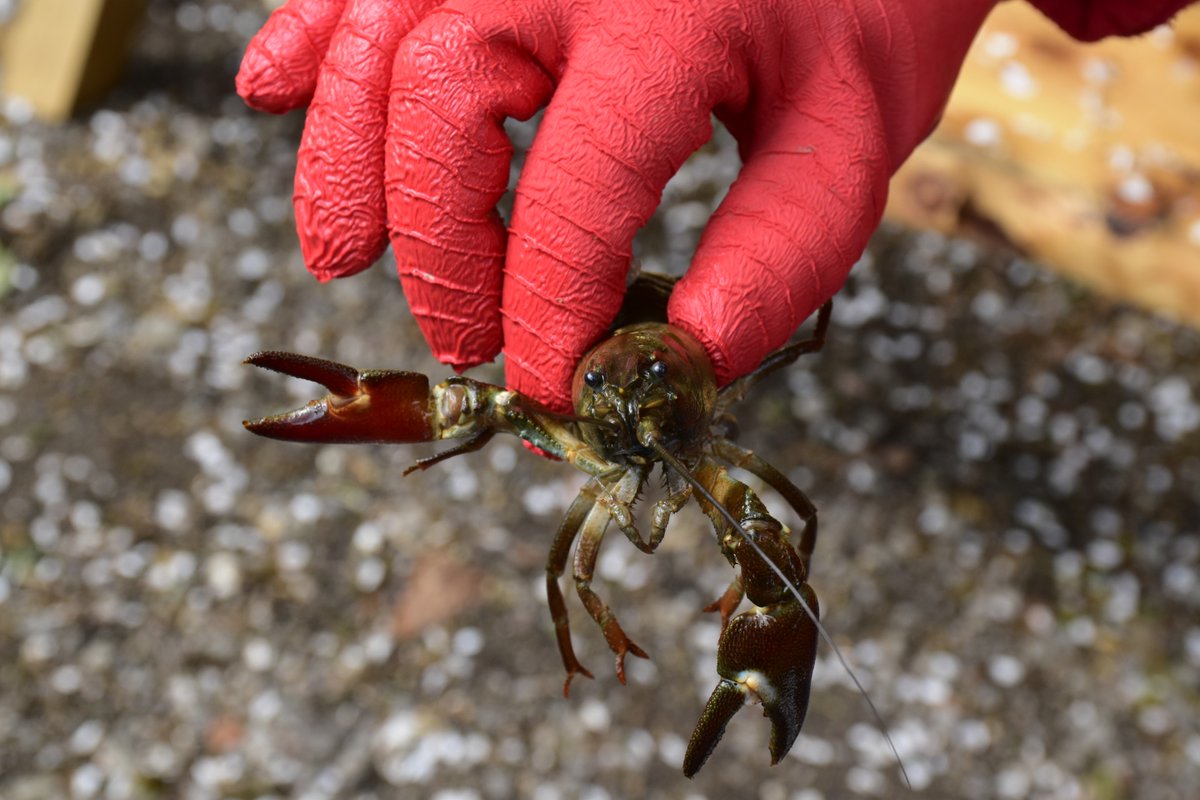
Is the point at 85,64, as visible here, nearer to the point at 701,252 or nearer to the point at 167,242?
the point at 167,242

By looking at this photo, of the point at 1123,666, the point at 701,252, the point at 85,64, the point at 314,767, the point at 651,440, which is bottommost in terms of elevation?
the point at 314,767

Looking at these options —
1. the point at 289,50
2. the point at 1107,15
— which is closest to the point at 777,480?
the point at 289,50

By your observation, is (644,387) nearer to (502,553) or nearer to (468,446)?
(468,446)

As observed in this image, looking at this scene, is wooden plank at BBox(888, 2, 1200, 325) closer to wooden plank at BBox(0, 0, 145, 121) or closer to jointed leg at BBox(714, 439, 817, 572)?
jointed leg at BBox(714, 439, 817, 572)

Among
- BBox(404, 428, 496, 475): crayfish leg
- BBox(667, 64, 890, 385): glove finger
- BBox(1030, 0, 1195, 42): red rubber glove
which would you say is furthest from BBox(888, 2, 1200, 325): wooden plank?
BBox(404, 428, 496, 475): crayfish leg

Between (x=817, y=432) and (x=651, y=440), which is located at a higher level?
(x=651, y=440)

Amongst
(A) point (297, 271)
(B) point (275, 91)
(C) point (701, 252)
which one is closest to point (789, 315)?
(C) point (701, 252)

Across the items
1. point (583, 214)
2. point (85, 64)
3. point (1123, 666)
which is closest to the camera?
point (583, 214)
